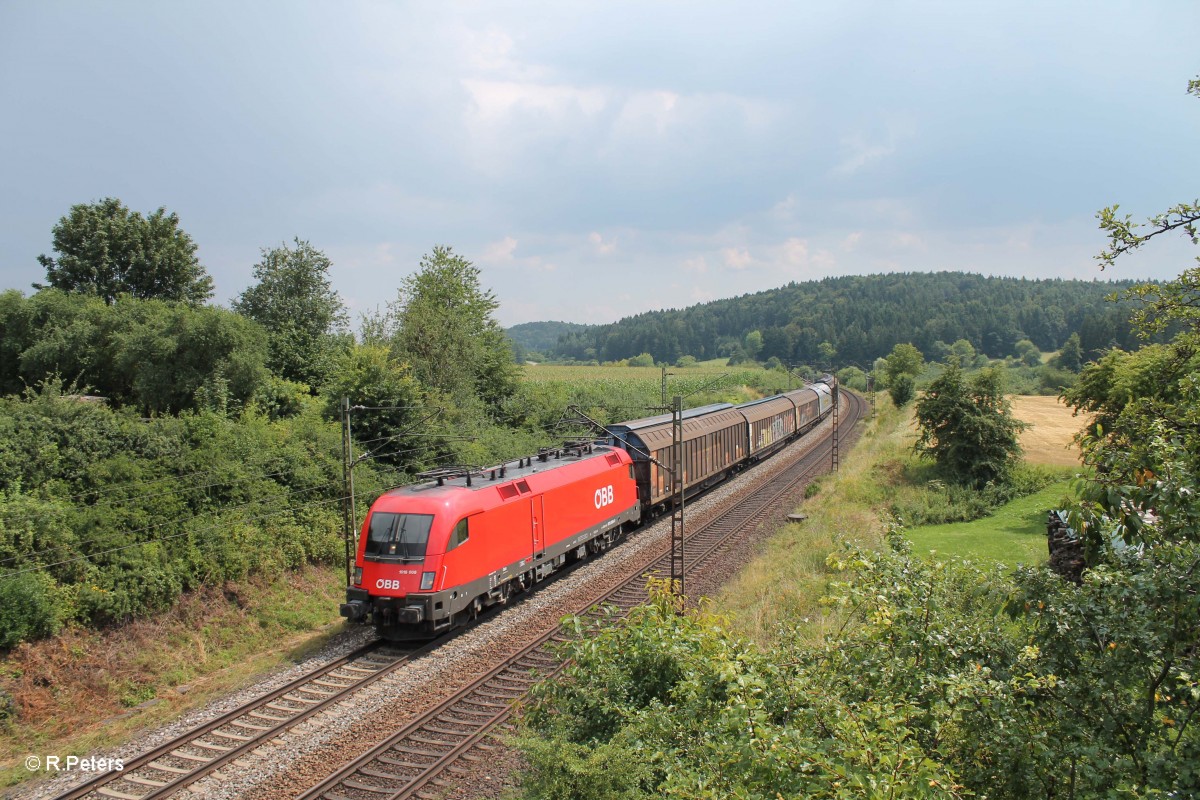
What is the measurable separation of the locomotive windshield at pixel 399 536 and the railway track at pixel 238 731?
7.28 ft

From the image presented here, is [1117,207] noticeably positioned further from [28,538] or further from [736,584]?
[28,538]

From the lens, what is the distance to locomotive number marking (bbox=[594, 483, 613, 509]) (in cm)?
2230

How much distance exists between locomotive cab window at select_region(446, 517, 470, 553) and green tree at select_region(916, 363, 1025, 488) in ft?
74.1

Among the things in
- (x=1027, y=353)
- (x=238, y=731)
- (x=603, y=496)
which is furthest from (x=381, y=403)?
(x=1027, y=353)

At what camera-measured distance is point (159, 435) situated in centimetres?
1962

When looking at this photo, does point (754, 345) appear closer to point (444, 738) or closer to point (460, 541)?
point (460, 541)

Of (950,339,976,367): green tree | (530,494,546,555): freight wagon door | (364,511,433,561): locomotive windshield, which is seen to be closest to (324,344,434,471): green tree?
(530,494,546,555): freight wagon door

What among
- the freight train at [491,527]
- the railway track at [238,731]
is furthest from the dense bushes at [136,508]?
the railway track at [238,731]

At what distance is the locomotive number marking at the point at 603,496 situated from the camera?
2230 centimetres

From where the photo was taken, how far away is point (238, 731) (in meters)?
12.2

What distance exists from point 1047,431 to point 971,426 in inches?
830

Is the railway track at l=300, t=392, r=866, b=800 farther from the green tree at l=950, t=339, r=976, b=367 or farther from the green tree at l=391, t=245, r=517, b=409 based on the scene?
the green tree at l=950, t=339, r=976, b=367

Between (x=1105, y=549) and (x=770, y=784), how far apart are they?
3.12 meters


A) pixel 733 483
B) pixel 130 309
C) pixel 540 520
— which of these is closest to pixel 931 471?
pixel 733 483
